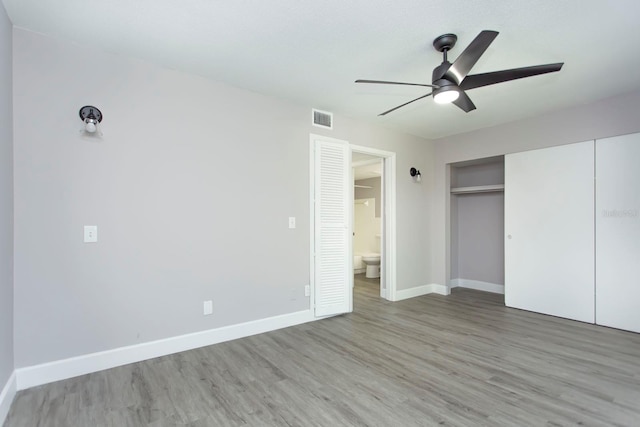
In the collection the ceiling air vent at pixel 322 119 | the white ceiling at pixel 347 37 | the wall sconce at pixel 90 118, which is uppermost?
the white ceiling at pixel 347 37

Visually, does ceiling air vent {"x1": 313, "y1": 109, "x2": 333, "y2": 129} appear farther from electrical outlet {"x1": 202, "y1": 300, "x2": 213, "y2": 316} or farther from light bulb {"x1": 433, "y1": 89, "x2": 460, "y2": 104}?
electrical outlet {"x1": 202, "y1": 300, "x2": 213, "y2": 316}

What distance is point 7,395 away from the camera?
77.4 inches

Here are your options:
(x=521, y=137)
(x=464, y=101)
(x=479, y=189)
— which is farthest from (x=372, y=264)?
(x=464, y=101)

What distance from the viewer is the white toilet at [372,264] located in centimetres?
633

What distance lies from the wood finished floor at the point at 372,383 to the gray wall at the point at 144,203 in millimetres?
431

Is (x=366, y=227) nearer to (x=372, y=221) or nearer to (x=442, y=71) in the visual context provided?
(x=372, y=221)

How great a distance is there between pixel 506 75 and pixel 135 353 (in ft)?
12.3

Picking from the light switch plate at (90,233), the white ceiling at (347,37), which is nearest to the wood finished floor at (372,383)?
the light switch plate at (90,233)

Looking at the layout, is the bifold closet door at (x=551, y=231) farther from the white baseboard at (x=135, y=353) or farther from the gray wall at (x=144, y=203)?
the white baseboard at (x=135, y=353)

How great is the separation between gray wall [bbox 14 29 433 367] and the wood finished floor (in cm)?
43

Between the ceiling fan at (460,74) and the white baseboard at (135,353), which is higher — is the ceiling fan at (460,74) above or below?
above

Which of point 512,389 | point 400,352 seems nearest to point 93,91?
point 400,352

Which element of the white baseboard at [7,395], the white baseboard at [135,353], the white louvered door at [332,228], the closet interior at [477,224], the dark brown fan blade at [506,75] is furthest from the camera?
the closet interior at [477,224]

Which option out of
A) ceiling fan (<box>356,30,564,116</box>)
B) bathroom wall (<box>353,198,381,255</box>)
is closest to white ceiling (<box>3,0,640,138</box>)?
ceiling fan (<box>356,30,564,116</box>)
